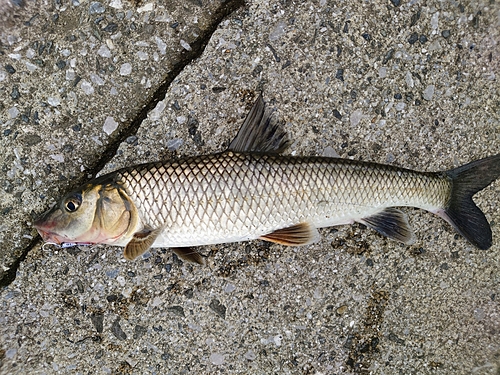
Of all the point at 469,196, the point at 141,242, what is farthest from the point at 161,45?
the point at 469,196

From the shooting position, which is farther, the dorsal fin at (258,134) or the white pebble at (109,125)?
the white pebble at (109,125)

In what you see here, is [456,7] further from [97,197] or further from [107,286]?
[107,286]

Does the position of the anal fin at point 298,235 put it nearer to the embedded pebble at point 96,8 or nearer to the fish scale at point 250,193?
the fish scale at point 250,193

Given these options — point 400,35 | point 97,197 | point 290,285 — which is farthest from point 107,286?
point 400,35

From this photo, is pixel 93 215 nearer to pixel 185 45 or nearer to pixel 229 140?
pixel 229 140

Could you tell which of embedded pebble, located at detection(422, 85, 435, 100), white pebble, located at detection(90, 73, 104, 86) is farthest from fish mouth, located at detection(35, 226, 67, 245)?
embedded pebble, located at detection(422, 85, 435, 100)

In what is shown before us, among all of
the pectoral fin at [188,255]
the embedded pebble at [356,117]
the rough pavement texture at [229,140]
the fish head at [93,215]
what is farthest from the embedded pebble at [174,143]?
→ the embedded pebble at [356,117]
